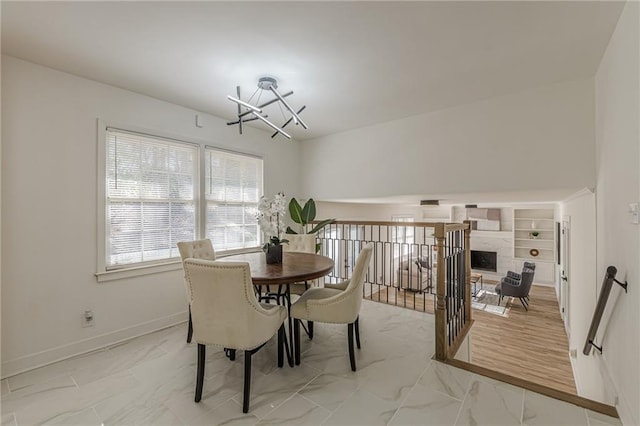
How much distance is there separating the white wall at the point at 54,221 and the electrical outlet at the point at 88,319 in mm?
32

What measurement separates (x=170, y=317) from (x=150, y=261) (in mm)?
707

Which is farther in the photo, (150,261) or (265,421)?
(150,261)

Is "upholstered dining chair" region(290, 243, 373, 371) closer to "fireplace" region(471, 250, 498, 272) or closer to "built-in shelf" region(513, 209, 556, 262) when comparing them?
"fireplace" region(471, 250, 498, 272)

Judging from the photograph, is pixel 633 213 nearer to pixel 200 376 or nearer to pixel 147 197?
pixel 200 376

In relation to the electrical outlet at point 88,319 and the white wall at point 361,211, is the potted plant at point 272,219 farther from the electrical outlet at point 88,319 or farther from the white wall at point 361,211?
the white wall at point 361,211

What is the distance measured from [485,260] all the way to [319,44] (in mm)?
9679

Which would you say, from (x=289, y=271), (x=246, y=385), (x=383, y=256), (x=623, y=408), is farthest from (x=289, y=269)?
(x=383, y=256)

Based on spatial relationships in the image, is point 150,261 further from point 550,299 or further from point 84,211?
point 550,299

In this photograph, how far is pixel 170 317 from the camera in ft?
10.6

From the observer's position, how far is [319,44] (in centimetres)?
212

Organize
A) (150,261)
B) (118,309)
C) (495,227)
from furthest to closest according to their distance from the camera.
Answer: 1. (495,227)
2. (150,261)
3. (118,309)

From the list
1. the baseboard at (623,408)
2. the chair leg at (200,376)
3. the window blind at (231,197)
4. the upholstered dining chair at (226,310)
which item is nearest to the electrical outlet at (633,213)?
the baseboard at (623,408)

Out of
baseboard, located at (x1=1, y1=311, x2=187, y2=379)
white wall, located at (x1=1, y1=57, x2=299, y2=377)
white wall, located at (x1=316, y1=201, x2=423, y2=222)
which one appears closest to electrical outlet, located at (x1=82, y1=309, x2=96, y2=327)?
white wall, located at (x1=1, y1=57, x2=299, y2=377)

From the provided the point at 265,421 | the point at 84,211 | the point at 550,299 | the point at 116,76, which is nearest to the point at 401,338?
the point at 265,421
